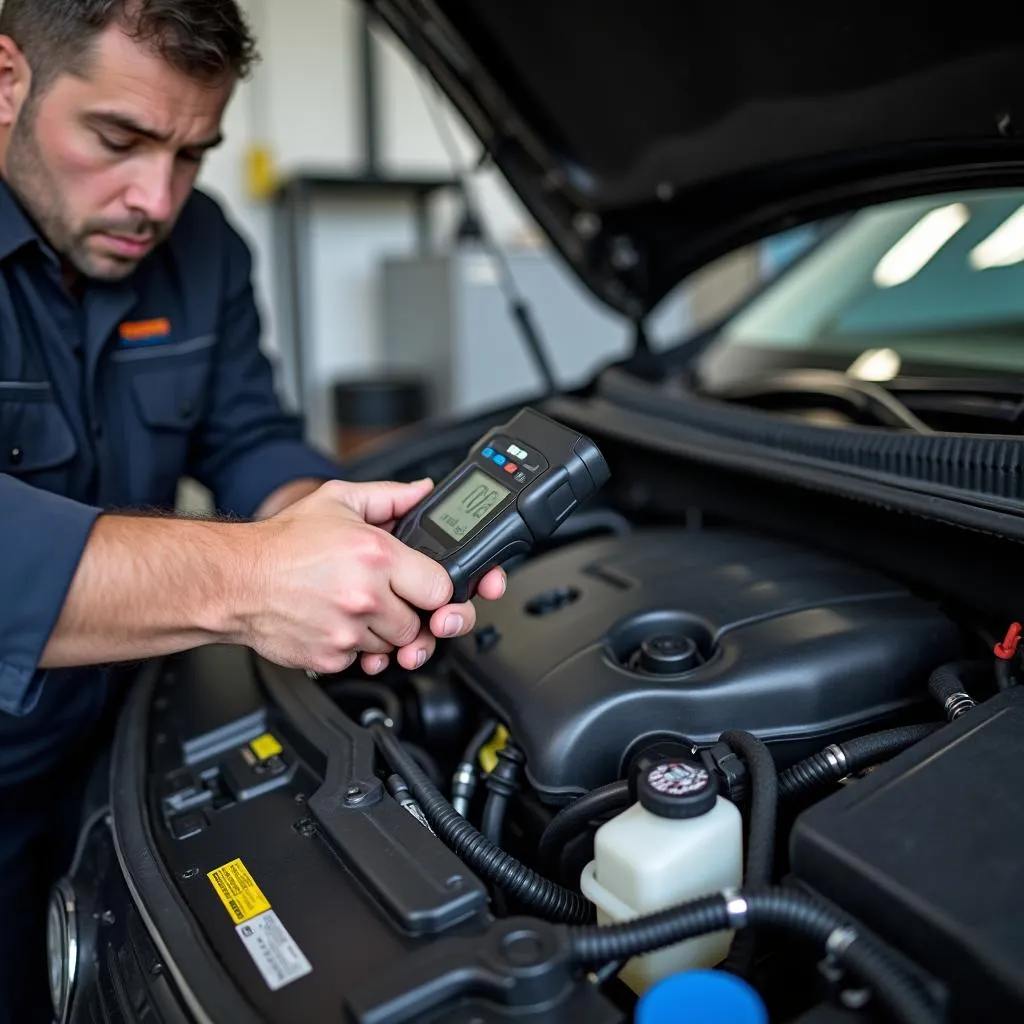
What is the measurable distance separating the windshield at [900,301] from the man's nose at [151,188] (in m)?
0.79

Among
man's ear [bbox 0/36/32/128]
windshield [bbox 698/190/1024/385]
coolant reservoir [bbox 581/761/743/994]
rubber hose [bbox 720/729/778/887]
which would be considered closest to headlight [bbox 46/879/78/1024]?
coolant reservoir [bbox 581/761/743/994]

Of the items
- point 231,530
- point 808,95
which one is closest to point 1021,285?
point 808,95

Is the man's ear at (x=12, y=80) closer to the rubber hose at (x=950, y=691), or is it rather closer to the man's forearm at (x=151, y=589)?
the man's forearm at (x=151, y=589)

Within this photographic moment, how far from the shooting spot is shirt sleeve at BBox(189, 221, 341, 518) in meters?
1.39

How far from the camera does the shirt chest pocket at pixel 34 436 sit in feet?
3.54

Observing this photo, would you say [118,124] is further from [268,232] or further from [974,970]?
[268,232]

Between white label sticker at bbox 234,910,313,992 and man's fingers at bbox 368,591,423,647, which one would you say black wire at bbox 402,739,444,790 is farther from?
white label sticker at bbox 234,910,313,992

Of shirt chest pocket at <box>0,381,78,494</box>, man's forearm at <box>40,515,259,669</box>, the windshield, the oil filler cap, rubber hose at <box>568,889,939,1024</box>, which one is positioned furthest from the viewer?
the windshield

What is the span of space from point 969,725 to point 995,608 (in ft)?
0.66

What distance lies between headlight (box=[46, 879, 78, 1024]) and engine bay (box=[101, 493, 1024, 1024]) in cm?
12

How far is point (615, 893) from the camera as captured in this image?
632 mm

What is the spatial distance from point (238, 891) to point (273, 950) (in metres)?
0.08

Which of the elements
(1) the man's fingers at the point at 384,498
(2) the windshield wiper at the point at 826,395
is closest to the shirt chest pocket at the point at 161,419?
(1) the man's fingers at the point at 384,498

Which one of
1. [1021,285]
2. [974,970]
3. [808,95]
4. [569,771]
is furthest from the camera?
[1021,285]
